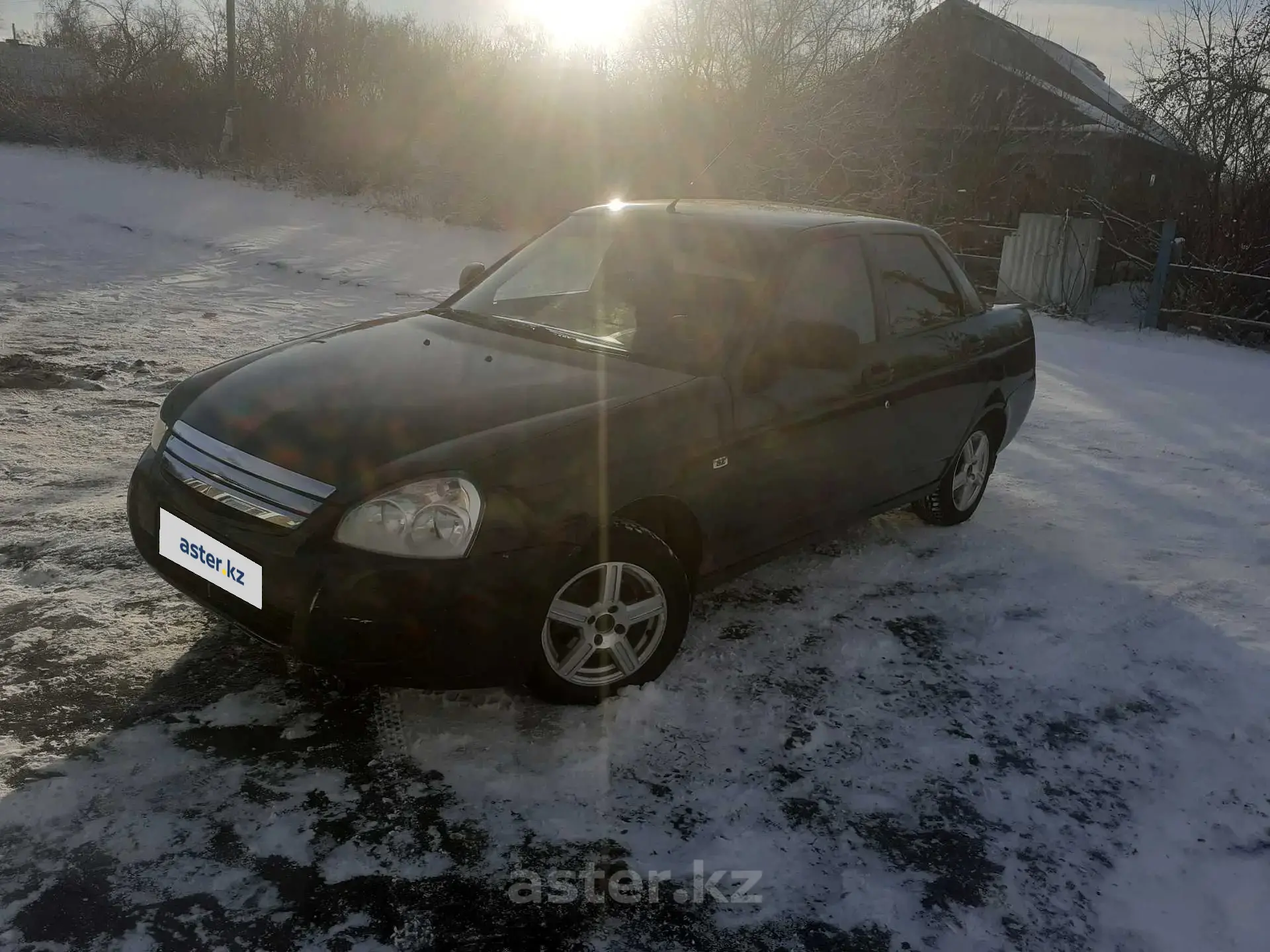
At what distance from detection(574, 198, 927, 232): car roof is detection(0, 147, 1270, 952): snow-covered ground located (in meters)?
1.59

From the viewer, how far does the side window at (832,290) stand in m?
4.02

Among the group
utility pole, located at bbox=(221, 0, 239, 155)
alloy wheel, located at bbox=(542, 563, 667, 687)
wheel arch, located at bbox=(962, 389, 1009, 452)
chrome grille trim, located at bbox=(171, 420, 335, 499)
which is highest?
utility pole, located at bbox=(221, 0, 239, 155)

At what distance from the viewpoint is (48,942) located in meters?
2.25

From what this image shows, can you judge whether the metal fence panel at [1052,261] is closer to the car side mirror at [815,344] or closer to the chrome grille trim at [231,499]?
the car side mirror at [815,344]

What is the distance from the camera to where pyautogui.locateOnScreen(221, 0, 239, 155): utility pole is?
2414cm

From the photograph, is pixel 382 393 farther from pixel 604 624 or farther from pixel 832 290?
pixel 832 290

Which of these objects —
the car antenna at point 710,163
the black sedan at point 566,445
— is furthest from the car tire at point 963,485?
the car antenna at point 710,163

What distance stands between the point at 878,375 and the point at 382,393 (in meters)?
2.15

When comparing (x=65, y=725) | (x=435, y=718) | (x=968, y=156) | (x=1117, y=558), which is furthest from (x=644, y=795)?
(x=968, y=156)

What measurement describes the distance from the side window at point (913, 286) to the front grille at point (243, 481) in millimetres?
2791

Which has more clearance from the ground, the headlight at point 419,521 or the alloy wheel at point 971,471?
the headlight at point 419,521

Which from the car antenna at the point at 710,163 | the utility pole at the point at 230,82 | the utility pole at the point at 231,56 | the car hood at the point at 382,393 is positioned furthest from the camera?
the utility pole at the point at 231,56

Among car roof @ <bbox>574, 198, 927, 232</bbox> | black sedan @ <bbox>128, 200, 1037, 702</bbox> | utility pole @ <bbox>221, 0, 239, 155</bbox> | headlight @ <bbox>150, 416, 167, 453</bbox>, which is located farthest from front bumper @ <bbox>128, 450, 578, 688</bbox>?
utility pole @ <bbox>221, 0, 239, 155</bbox>

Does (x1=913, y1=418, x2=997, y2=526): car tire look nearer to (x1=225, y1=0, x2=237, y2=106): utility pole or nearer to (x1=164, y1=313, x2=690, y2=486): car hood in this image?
(x1=164, y1=313, x2=690, y2=486): car hood
